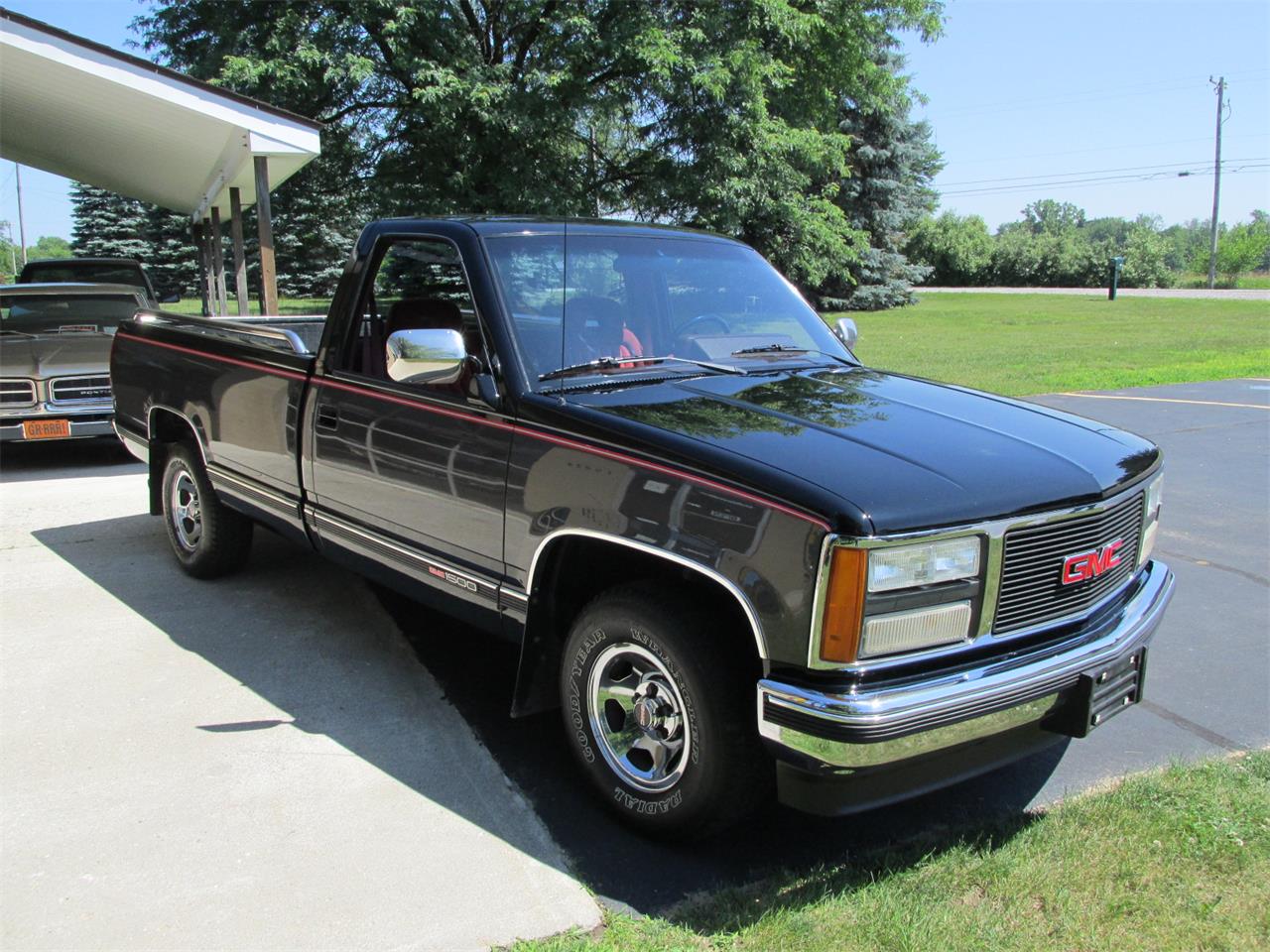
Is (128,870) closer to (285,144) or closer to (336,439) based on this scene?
(336,439)

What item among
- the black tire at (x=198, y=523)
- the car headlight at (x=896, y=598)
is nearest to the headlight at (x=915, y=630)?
the car headlight at (x=896, y=598)

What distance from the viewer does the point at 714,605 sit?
2943mm

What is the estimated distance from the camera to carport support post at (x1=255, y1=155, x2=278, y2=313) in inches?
460

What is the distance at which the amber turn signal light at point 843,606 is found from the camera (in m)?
2.47

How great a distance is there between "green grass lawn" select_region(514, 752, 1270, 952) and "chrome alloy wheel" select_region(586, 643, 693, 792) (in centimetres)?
41

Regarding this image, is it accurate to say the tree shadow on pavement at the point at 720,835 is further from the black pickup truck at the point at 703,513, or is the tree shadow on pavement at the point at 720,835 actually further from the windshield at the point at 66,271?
the windshield at the point at 66,271

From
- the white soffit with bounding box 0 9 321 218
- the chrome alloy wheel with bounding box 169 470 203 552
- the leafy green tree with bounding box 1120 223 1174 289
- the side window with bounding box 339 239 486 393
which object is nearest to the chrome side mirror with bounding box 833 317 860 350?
the side window with bounding box 339 239 486 393

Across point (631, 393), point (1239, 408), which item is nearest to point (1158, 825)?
point (631, 393)

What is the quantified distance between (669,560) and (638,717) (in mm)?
561

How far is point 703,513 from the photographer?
2.72 m

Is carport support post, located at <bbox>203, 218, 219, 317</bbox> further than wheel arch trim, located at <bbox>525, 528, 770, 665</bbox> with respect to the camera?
Yes

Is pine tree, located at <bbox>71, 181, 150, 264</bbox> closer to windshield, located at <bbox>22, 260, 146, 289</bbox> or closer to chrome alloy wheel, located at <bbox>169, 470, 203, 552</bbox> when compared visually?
windshield, located at <bbox>22, 260, 146, 289</bbox>

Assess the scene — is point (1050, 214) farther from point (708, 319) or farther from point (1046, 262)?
point (708, 319)

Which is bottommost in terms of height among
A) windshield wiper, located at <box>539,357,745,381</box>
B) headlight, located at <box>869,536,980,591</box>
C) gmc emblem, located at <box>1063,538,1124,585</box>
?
gmc emblem, located at <box>1063,538,1124,585</box>
